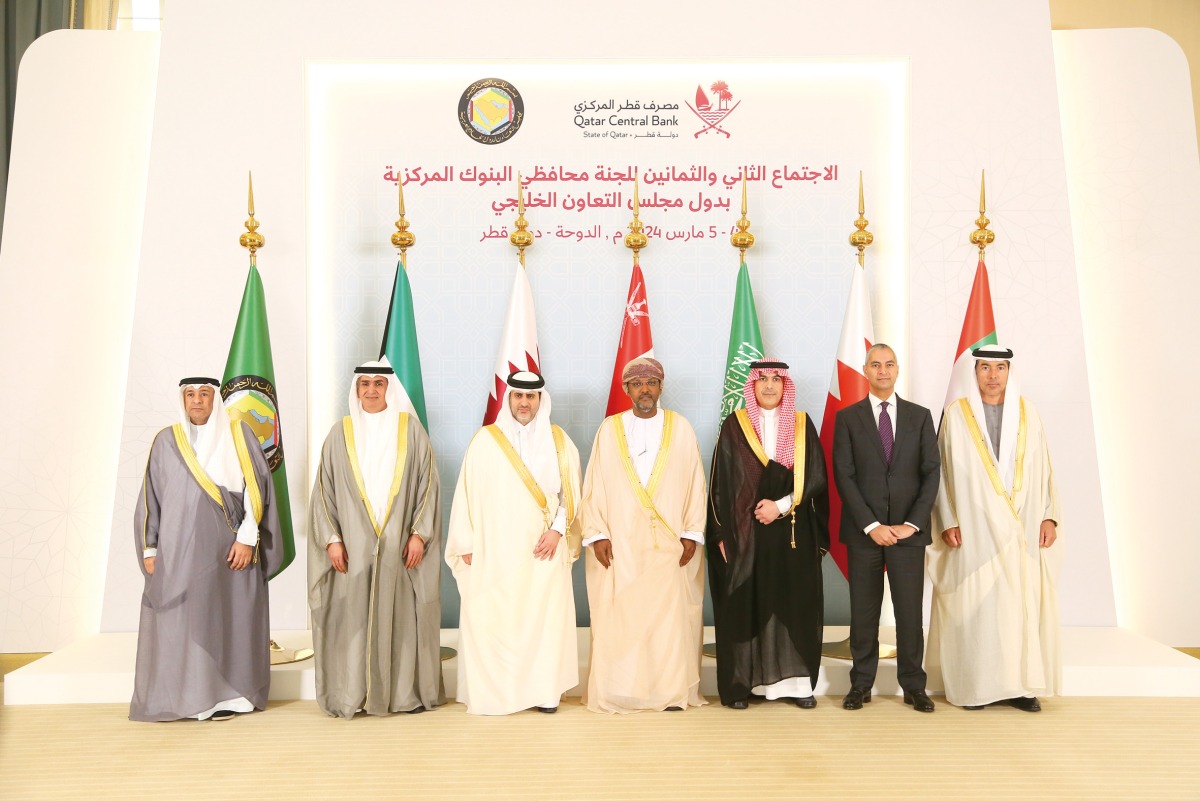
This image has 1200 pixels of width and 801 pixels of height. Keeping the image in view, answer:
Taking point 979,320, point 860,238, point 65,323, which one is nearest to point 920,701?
point 979,320

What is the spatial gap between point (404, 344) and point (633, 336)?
1108 millimetres

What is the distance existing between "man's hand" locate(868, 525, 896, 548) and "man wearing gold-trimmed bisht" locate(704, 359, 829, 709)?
0.24 metres

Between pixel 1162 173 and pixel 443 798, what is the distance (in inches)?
182

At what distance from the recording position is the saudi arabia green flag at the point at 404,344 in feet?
14.7

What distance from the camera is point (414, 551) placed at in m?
3.77

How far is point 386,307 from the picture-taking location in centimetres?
483

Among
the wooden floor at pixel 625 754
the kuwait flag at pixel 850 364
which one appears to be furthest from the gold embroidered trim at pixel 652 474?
the kuwait flag at pixel 850 364

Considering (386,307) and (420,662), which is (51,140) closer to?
(386,307)

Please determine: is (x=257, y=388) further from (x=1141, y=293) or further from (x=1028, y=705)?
(x=1141, y=293)

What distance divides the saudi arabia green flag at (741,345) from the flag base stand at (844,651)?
117 cm

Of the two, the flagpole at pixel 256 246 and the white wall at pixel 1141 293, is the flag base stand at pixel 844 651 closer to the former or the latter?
the white wall at pixel 1141 293

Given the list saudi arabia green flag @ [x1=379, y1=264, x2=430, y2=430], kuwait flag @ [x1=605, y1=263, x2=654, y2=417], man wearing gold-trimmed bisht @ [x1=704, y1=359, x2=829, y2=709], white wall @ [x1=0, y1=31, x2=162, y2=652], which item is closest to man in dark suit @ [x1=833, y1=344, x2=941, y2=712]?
man wearing gold-trimmed bisht @ [x1=704, y1=359, x2=829, y2=709]

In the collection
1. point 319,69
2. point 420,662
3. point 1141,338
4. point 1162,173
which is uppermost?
point 319,69

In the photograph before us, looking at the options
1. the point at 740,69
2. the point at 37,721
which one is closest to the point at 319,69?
the point at 740,69
